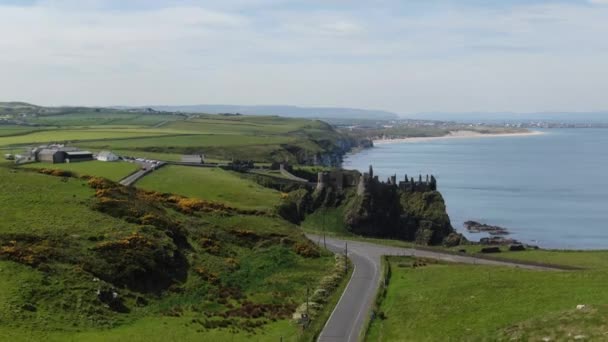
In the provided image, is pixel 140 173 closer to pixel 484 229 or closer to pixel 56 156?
pixel 56 156

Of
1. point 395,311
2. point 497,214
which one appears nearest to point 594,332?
point 395,311

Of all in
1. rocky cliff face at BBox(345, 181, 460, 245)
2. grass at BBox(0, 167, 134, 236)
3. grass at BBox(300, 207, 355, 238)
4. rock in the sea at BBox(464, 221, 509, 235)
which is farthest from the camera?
rock in the sea at BBox(464, 221, 509, 235)

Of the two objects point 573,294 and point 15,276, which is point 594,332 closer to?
point 573,294

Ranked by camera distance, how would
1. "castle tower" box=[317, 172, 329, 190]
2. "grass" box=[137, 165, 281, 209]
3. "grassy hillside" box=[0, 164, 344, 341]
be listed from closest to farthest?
"grassy hillside" box=[0, 164, 344, 341] → "grass" box=[137, 165, 281, 209] → "castle tower" box=[317, 172, 329, 190]

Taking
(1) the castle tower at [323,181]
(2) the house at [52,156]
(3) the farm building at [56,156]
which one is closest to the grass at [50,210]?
(2) the house at [52,156]

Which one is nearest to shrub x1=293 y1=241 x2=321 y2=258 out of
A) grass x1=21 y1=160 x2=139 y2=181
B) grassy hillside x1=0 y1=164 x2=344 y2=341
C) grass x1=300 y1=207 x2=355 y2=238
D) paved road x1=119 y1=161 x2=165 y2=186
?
grassy hillside x1=0 y1=164 x2=344 y2=341

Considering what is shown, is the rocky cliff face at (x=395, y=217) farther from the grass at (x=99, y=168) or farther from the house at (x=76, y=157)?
the house at (x=76, y=157)

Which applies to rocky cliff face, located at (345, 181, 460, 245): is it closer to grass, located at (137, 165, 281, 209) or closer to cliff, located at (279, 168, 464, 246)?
cliff, located at (279, 168, 464, 246)
